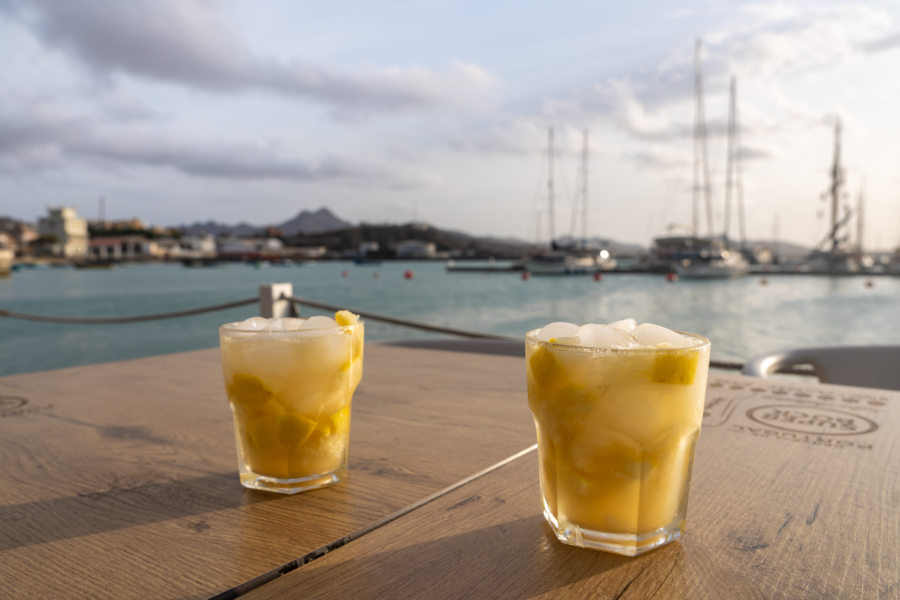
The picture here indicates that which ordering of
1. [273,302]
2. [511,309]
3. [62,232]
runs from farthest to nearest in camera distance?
[62,232], [511,309], [273,302]

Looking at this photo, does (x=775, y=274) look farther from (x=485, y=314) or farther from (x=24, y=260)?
(x=24, y=260)

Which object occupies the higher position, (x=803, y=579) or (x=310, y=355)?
(x=310, y=355)

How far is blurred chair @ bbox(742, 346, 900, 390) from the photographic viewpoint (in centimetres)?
179

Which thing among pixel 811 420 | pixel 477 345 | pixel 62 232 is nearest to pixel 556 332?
pixel 811 420

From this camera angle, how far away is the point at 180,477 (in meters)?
0.66

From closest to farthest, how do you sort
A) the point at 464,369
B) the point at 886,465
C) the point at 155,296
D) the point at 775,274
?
the point at 886,465, the point at 464,369, the point at 155,296, the point at 775,274

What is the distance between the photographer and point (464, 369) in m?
1.29

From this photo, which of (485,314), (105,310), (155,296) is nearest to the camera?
(485,314)

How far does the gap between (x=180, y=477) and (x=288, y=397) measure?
0.16 metres

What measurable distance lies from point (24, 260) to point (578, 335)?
251 feet

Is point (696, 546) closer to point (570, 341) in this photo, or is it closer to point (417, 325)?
point (570, 341)

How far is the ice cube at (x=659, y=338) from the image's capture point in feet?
1.64

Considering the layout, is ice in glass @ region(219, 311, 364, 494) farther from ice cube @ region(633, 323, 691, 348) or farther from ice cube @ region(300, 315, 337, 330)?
ice cube @ region(633, 323, 691, 348)

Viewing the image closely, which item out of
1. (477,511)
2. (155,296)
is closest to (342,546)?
(477,511)
